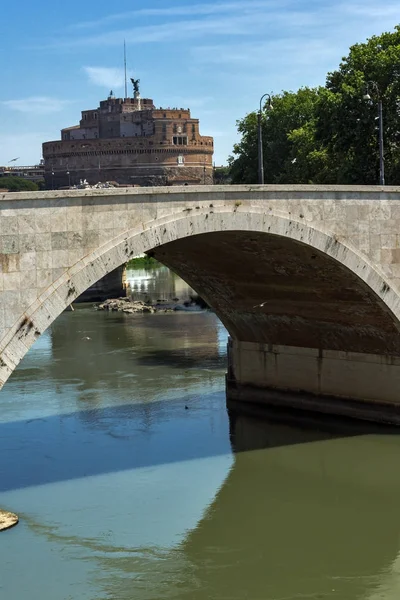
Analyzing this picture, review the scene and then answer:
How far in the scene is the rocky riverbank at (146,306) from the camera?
42.5 meters

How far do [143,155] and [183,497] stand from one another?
212 ft

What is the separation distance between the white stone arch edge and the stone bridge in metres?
0.02

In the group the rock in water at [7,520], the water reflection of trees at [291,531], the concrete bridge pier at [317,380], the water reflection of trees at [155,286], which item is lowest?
the water reflection of trees at [291,531]

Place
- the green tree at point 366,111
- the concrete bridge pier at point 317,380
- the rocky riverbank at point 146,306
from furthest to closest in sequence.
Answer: the rocky riverbank at point 146,306 → the green tree at point 366,111 → the concrete bridge pier at point 317,380

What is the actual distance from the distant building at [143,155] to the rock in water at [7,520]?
197 feet

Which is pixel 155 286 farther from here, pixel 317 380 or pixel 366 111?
pixel 317 380

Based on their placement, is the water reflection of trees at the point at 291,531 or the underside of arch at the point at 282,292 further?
the underside of arch at the point at 282,292

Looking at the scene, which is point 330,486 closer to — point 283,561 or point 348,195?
point 283,561

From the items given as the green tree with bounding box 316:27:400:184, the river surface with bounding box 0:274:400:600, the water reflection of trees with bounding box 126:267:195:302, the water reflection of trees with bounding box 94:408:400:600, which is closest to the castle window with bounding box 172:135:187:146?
the water reflection of trees with bounding box 126:267:195:302

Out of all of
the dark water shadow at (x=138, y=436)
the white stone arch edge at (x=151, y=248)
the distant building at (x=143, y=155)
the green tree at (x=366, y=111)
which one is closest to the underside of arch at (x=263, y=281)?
the white stone arch edge at (x=151, y=248)

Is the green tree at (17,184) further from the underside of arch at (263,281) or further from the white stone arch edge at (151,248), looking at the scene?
the white stone arch edge at (151,248)

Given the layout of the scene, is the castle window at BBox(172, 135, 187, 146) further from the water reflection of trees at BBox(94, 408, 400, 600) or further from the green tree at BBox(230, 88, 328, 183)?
the water reflection of trees at BBox(94, 408, 400, 600)

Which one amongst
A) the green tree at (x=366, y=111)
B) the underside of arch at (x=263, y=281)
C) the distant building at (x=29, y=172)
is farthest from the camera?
the distant building at (x=29, y=172)

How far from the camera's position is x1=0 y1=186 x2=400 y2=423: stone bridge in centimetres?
1375
